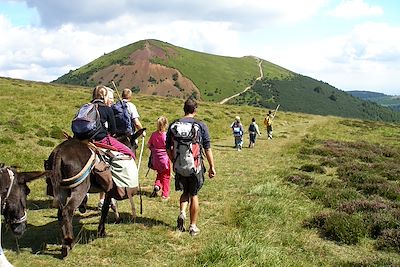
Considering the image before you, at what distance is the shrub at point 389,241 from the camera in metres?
8.43

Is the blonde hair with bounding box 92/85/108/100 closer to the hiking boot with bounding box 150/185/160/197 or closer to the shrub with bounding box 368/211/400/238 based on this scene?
the hiking boot with bounding box 150/185/160/197

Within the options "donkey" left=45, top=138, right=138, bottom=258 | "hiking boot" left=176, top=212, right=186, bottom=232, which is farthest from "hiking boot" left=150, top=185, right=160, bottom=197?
"donkey" left=45, top=138, right=138, bottom=258

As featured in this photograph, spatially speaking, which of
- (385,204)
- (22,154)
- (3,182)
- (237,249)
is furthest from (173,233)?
(22,154)

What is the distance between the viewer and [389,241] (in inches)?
340

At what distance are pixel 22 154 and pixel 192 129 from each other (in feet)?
33.9

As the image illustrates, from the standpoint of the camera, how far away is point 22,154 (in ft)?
51.8

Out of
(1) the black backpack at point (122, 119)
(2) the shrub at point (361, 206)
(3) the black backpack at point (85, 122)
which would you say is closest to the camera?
(3) the black backpack at point (85, 122)

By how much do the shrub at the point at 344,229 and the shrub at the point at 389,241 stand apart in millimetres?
438

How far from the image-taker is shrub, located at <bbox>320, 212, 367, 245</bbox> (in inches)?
353

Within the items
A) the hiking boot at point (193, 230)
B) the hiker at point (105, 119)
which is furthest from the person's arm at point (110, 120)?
the hiking boot at point (193, 230)

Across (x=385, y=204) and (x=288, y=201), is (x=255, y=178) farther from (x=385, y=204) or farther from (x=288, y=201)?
(x=385, y=204)

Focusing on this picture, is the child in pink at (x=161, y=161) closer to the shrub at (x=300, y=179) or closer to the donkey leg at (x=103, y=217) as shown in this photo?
the donkey leg at (x=103, y=217)

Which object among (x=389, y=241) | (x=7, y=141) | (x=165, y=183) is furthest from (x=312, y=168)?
(x=7, y=141)

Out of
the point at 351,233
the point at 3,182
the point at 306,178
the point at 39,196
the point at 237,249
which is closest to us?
the point at 3,182
